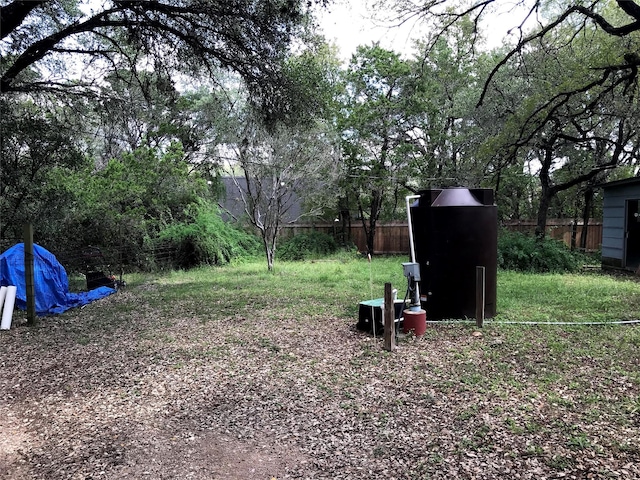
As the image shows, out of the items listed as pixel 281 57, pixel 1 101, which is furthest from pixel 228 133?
pixel 1 101

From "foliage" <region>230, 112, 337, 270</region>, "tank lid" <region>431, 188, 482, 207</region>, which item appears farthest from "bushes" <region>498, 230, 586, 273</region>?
"tank lid" <region>431, 188, 482, 207</region>

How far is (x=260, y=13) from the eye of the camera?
21.9 ft

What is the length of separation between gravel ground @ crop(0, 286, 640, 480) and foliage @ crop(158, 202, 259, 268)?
6.99 m

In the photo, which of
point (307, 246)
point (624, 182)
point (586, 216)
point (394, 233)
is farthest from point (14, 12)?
point (586, 216)

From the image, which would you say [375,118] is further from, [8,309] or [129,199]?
[8,309]

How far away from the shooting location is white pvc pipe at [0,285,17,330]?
604 centimetres

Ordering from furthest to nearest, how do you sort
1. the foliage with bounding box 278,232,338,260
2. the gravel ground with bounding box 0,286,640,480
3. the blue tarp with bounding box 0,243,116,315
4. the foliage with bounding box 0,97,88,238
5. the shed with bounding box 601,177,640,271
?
the foliage with bounding box 278,232,338,260, the shed with bounding box 601,177,640,271, the foliage with bounding box 0,97,88,238, the blue tarp with bounding box 0,243,116,315, the gravel ground with bounding box 0,286,640,480

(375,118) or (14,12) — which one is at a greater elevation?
(375,118)

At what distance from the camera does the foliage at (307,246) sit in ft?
52.7

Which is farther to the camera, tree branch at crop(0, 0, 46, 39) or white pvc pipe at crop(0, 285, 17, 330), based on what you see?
white pvc pipe at crop(0, 285, 17, 330)

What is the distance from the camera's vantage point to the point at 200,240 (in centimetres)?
1270

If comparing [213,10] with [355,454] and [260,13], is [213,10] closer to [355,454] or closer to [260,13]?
[260,13]

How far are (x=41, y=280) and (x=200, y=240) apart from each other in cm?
575

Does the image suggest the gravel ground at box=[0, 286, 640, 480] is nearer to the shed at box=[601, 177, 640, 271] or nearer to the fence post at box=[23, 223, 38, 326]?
the fence post at box=[23, 223, 38, 326]
